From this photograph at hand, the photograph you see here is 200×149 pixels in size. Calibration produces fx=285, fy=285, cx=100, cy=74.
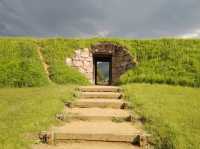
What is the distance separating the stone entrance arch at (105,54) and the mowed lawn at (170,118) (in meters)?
7.07

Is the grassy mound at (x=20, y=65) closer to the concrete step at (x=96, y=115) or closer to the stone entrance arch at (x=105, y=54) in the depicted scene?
the stone entrance arch at (x=105, y=54)

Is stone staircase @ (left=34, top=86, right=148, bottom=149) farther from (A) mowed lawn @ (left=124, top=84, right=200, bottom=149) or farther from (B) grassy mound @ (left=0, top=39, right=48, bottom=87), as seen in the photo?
(B) grassy mound @ (left=0, top=39, right=48, bottom=87)

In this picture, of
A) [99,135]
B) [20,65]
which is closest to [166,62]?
[20,65]

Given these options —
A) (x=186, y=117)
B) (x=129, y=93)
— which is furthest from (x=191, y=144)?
(x=129, y=93)

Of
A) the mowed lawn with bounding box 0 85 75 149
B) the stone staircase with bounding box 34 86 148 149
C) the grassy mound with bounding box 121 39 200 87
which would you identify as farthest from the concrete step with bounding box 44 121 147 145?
the grassy mound with bounding box 121 39 200 87

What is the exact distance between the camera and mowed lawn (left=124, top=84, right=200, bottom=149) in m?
5.90

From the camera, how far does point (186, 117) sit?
740cm

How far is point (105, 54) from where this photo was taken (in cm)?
1844

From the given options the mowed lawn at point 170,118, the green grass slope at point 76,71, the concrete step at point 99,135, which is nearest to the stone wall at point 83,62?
the green grass slope at point 76,71

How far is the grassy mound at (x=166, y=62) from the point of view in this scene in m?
15.1

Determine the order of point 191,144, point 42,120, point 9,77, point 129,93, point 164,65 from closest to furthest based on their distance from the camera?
point 191,144 < point 42,120 < point 129,93 < point 9,77 < point 164,65

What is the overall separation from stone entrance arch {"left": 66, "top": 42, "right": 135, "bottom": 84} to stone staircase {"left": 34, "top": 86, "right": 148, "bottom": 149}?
8138mm

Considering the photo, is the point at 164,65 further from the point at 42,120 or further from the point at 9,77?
the point at 42,120

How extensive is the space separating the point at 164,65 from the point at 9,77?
28.1ft
